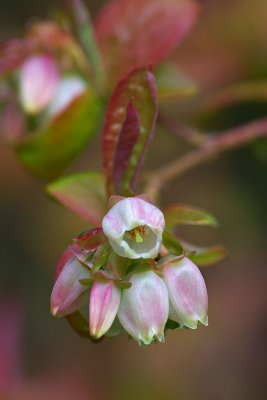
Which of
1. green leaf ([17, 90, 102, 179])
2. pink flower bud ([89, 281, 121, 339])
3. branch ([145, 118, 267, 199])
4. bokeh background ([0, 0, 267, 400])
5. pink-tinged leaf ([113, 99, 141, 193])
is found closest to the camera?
pink flower bud ([89, 281, 121, 339])

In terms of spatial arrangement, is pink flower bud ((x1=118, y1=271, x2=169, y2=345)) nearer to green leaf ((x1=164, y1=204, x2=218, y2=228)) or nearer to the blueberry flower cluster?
the blueberry flower cluster

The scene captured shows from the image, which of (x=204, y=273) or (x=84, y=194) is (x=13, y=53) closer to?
(x=84, y=194)

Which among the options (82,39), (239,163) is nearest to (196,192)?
(239,163)

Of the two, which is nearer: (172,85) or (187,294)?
(187,294)

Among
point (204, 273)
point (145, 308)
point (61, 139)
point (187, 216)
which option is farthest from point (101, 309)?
point (204, 273)

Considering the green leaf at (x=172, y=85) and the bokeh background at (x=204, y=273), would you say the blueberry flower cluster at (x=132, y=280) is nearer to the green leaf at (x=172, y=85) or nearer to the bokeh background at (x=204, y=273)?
the green leaf at (x=172, y=85)

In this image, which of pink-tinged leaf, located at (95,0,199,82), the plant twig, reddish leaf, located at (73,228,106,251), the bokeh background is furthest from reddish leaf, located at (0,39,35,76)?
the bokeh background
